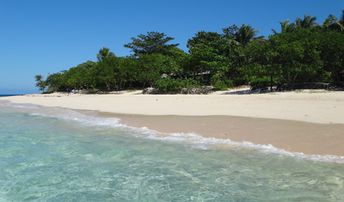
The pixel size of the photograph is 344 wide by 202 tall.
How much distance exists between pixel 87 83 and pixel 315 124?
134ft

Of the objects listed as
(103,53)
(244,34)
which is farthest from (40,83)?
(244,34)

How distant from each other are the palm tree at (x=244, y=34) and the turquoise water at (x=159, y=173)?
127 feet

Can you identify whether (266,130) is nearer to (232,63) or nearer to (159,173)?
(159,173)

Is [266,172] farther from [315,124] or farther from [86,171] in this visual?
[315,124]

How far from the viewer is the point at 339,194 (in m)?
4.88

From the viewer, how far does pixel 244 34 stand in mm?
45875

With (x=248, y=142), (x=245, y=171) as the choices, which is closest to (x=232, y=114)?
(x=248, y=142)

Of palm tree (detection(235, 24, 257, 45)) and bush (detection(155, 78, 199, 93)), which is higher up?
palm tree (detection(235, 24, 257, 45))

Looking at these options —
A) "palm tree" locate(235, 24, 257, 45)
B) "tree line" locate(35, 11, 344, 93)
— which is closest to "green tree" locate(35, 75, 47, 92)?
"tree line" locate(35, 11, 344, 93)

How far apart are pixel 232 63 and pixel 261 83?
27.0 ft

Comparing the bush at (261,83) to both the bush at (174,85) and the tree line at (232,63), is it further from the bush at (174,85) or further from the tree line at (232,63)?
the bush at (174,85)

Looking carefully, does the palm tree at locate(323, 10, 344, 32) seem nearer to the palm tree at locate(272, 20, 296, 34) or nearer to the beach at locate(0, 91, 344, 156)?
the palm tree at locate(272, 20, 296, 34)

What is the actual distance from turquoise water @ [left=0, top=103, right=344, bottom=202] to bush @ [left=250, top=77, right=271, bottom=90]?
62.9 feet

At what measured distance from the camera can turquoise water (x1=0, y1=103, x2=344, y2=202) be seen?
511cm
